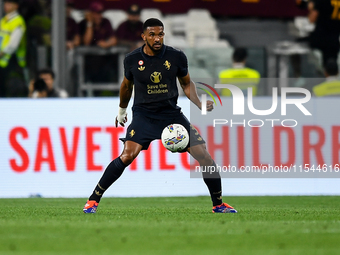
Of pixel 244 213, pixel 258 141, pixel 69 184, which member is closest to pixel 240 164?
pixel 258 141

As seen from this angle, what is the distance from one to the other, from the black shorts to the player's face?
731mm

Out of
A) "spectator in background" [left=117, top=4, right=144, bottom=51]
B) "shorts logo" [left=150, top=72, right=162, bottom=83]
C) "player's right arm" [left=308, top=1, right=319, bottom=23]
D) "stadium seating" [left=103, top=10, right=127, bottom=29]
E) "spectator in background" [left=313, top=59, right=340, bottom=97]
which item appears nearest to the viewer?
"shorts logo" [left=150, top=72, right=162, bottom=83]

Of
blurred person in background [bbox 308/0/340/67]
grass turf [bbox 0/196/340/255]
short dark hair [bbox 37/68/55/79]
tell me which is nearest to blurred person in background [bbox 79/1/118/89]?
short dark hair [bbox 37/68/55/79]

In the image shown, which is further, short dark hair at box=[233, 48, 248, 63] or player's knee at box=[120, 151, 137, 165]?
short dark hair at box=[233, 48, 248, 63]

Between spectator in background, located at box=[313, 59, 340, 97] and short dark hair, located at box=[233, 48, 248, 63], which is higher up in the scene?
short dark hair, located at box=[233, 48, 248, 63]

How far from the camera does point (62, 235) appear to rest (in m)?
5.71

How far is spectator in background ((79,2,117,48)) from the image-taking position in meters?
14.1

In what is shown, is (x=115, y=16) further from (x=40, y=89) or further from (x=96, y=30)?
(x=40, y=89)

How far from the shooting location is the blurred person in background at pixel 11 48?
13.3 meters

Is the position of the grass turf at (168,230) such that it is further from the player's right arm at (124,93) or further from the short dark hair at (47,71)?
the short dark hair at (47,71)

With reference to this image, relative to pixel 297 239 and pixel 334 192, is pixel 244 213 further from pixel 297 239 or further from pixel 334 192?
pixel 334 192

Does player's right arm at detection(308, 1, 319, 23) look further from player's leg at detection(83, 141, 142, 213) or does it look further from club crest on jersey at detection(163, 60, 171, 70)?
player's leg at detection(83, 141, 142, 213)

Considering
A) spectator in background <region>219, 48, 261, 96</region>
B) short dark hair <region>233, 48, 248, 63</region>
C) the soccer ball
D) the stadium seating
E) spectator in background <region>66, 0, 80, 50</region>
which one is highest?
the stadium seating

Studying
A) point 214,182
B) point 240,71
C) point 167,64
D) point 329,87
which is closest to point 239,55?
point 240,71
